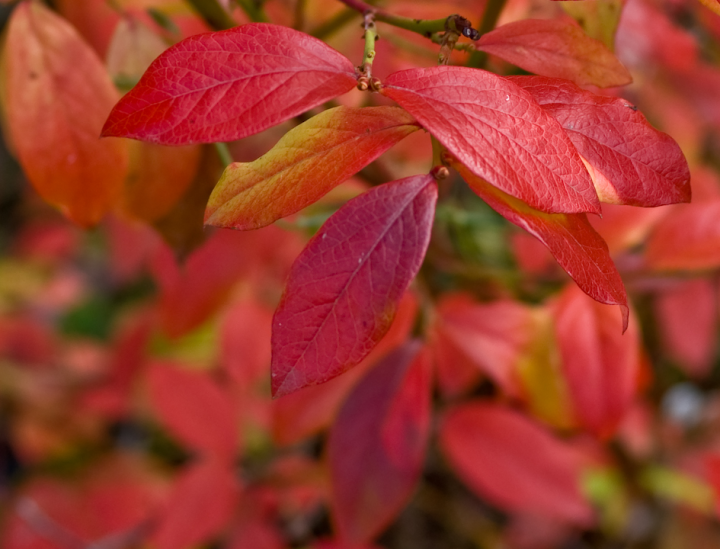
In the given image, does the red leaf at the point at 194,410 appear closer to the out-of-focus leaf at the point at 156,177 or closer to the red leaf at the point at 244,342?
the red leaf at the point at 244,342

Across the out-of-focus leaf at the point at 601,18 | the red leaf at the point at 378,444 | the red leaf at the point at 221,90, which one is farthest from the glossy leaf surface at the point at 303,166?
the red leaf at the point at 378,444

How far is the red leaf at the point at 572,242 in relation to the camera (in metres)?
0.30

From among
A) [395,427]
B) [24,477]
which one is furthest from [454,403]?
[24,477]

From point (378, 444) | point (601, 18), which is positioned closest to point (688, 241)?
point (601, 18)

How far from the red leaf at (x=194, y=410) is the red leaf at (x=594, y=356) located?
522 mm

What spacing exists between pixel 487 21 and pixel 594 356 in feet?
1.11

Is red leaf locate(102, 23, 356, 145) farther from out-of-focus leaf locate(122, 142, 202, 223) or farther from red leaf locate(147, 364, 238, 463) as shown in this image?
red leaf locate(147, 364, 238, 463)

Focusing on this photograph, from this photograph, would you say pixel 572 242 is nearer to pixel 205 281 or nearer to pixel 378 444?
pixel 378 444

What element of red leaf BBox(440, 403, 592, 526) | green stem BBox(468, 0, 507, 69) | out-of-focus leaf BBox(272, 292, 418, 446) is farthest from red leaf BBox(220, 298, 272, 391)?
green stem BBox(468, 0, 507, 69)

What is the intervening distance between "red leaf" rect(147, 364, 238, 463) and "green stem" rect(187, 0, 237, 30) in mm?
562

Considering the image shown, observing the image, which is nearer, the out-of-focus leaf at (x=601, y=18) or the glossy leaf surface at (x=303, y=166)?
the glossy leaf surface at (x=303, y=166)

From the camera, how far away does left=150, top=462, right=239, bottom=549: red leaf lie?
0.79m

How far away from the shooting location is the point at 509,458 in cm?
80

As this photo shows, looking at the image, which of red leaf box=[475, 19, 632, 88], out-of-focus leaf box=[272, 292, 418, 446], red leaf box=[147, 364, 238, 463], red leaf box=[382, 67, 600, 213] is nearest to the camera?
red leaf box=[382, 67, 600, 213]
